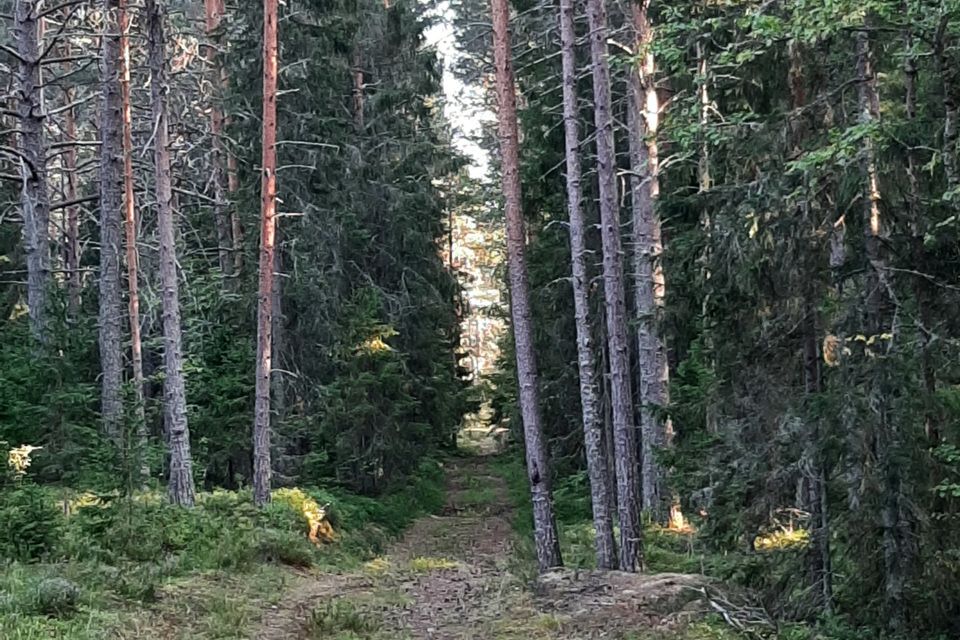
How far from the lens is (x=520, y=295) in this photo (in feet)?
37.8

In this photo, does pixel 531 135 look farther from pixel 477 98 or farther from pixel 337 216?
pixel 477 98

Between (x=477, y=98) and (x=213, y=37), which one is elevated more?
(x=477, y=98)

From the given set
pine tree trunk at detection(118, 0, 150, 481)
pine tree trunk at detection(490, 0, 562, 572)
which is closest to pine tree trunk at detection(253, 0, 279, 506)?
pine tree trunk at detection(118, 0, 150, 481)

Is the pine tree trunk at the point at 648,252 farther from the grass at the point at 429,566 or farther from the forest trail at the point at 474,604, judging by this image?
the grass at the point at 429,566

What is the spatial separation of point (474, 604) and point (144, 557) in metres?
3.93

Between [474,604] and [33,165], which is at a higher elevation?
[33,165]


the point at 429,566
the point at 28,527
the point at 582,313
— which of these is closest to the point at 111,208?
the point at 28,527

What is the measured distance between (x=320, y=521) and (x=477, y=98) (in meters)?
25.0

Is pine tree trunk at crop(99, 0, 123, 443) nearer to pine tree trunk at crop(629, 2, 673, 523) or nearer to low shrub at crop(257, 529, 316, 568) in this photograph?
low shrub at crop(257, 529, 316, 568)

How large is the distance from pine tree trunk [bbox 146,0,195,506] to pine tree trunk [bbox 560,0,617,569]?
251 inches

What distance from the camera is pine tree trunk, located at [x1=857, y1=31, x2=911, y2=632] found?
6.13 m

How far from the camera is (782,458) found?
8.10 metres

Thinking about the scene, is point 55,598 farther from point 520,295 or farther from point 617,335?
point 617,335

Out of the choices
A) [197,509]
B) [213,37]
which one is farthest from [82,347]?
[213,37]
